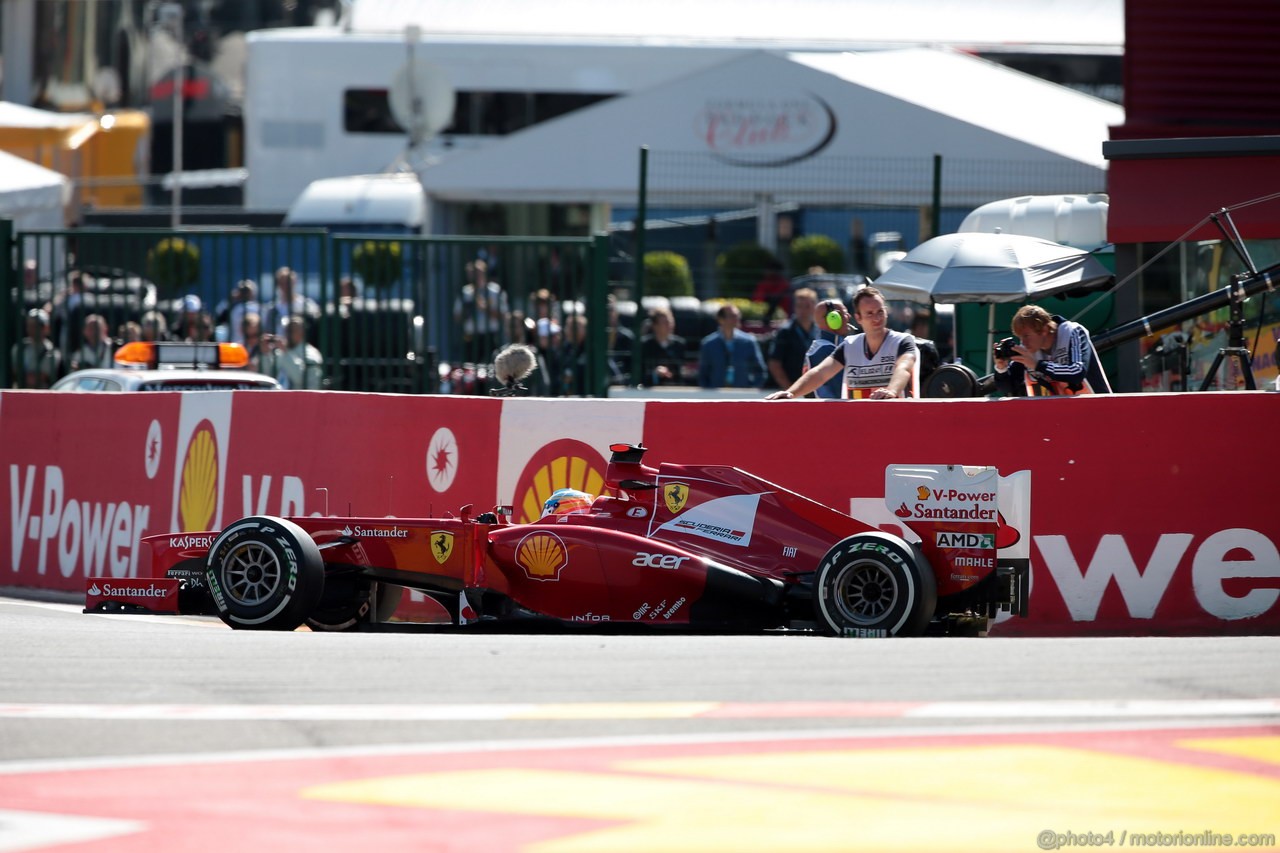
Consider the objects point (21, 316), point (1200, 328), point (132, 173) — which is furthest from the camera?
point (132, 173)

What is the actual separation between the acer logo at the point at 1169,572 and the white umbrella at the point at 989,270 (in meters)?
3.63

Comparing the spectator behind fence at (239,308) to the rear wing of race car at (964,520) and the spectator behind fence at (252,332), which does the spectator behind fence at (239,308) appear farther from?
the rear wing of race car at (964,520)

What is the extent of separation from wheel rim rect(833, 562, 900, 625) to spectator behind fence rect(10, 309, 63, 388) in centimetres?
897

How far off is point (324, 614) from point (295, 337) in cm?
537

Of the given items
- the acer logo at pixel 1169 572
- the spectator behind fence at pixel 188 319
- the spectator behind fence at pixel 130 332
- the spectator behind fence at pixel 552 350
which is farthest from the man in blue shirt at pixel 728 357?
the acer logo at pixel 1169 572

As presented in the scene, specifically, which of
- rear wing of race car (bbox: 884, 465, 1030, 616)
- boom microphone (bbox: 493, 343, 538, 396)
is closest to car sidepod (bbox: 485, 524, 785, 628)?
rear wing of race car (bbox: 884, 465, 1030, 616)

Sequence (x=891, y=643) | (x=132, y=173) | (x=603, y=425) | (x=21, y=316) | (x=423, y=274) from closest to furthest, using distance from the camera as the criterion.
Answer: (x=891, y=643) → (x=603, y=425) → (x=423, y=274) → (x=21, y=316) → (x=132, y=173)

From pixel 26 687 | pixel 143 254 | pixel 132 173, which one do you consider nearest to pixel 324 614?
pixel 26 687

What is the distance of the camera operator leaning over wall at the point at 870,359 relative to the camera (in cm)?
1045

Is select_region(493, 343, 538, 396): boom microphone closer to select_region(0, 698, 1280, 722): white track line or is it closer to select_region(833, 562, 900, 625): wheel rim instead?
select_region(833, 562, 900, 625): wheel rim

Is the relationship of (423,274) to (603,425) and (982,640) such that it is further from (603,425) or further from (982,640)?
(982,640)

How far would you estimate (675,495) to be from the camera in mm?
8625

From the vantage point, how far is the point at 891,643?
24.0ft

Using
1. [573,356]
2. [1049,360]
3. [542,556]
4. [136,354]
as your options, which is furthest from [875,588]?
[136,354]
